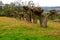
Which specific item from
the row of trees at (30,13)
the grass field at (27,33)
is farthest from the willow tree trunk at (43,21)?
the grass field at (27,33)

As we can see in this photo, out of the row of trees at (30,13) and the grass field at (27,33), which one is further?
the row of trees at (30,13)

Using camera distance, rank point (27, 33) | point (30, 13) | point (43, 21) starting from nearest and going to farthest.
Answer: point (27, 33) → point (43, 21) → point (30, 13)

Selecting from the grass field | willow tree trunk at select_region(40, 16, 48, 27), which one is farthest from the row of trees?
the grass field

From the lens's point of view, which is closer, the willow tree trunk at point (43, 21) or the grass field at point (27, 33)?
the grass field at point (27, 33)

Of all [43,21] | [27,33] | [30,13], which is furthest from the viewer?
[30,13]

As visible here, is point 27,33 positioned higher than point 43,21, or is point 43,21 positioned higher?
point 27,33

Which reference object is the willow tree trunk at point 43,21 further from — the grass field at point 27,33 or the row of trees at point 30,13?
the grass field at point 27,33

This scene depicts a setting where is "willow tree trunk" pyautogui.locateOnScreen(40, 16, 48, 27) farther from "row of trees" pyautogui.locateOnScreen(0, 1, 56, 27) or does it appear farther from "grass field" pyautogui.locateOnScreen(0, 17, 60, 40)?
"grass field" pyautogui.locateOnScreen(0, 17, 60, 40)

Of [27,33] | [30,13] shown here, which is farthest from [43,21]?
[27,33]

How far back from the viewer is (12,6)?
30.7m

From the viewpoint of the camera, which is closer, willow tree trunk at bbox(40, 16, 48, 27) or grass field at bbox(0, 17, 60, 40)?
grass field at bbox(0, 17, 60, 40)

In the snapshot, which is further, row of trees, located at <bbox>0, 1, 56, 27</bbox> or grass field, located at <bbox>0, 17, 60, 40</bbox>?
row of trees, located at <bbox>0, 1, 56, 27</bbox>

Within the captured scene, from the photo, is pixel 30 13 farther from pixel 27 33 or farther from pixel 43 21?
pixel 27 33

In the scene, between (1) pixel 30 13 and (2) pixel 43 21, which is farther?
(1) pixel 30 13
